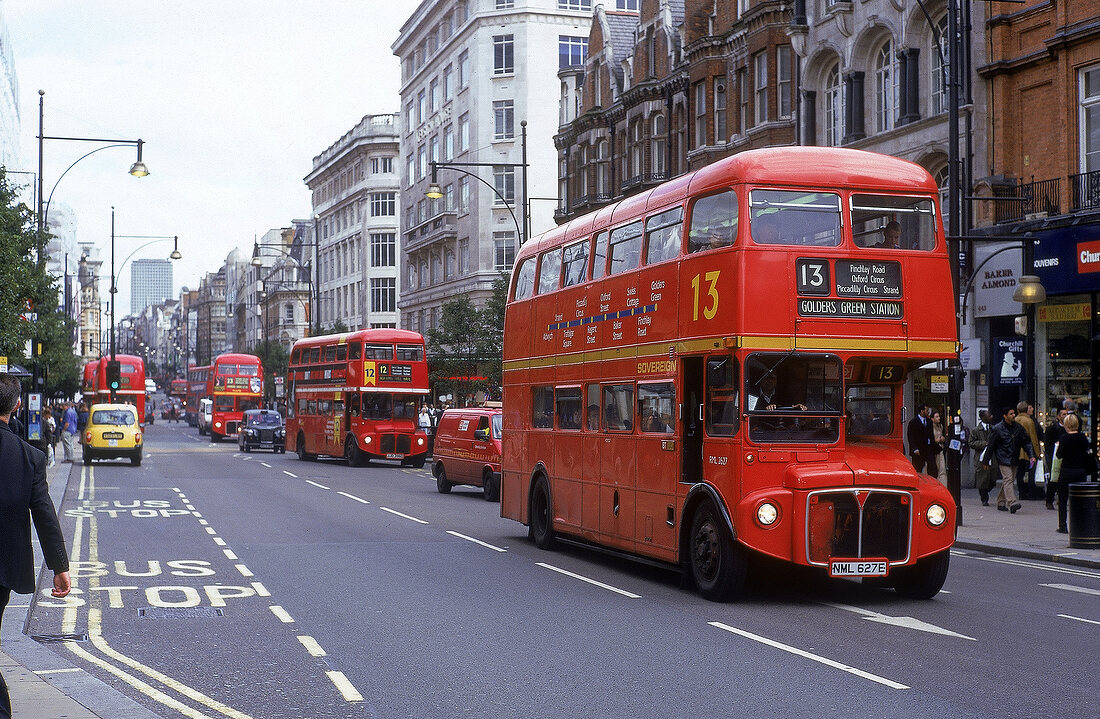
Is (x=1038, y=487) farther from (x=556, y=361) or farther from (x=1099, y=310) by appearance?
(x=556, y=361)

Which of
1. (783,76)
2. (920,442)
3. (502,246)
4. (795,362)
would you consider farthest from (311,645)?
(502,246)

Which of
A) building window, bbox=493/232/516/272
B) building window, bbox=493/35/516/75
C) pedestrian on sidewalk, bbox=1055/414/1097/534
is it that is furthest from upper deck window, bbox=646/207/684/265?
building window, bbox=493/35/516/75

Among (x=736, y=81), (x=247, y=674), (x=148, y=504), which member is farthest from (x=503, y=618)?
(x=736, y=81)

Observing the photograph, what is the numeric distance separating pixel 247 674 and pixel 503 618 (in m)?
2.96

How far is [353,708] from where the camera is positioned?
8258 millimetres

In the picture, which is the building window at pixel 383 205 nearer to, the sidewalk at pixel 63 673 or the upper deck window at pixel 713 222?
the sidewalk at pixel 63 673

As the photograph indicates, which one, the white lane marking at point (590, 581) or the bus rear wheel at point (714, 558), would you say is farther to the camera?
the white lane marking at point (590, 581)

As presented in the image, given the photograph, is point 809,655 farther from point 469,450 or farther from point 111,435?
point 111,435

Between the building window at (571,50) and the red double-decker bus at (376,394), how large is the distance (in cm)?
3628

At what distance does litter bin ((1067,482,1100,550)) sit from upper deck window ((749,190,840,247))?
6966 mm

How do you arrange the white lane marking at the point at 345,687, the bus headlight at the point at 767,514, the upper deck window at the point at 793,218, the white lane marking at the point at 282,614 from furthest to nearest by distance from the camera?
the upper deck window at the point at 793,218
the bus headlight at the point at 767,514
the white lane marking at the point at 282,614
the white lane marking at the point at 345,687

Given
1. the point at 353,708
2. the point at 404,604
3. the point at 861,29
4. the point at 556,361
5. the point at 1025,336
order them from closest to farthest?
the point at 353,708 → the point at 404,604 → the point at 556,361 → the point at 1025,336 → the point at 861,29

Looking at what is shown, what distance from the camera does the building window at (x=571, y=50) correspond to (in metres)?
74.9

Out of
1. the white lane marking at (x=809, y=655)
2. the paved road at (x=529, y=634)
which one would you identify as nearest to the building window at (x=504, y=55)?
the paved road at (x=529, y=634)
